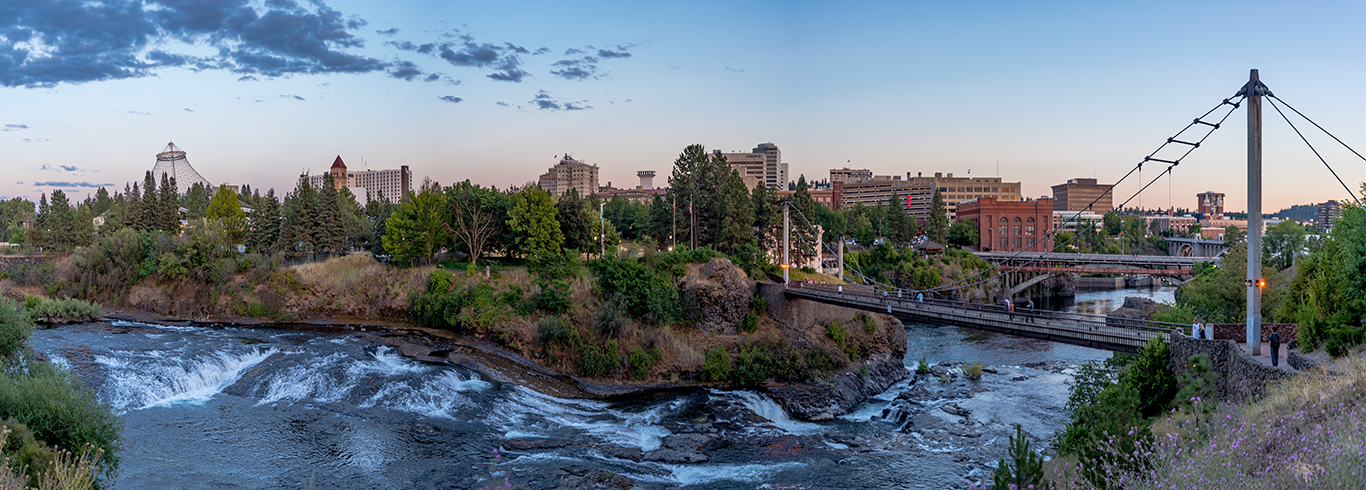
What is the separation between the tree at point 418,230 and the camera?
5631 cm

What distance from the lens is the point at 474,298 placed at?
154ft

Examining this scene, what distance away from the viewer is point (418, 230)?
5650cm

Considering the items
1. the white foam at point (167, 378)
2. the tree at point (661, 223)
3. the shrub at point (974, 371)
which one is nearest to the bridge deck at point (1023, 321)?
the shrub at point (974, 371)

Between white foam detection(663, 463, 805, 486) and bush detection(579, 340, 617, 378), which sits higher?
bush detection(579, 340, 617, 378)

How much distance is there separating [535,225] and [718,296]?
1623cm

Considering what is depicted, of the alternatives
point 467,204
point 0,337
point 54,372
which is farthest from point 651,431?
point 467,204

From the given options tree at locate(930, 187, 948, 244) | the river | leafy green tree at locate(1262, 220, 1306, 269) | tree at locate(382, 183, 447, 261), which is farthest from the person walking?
tree at locate(930, 187, 948, 244)

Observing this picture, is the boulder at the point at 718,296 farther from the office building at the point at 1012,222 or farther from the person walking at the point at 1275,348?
the office building at the point at 1012,222

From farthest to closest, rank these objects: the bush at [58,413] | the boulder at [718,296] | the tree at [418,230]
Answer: the tree at [418,230]
the boulder at [718,296]
the bush at [58,413]

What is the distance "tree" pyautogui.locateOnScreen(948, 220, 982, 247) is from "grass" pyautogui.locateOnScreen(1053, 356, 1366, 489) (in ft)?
363

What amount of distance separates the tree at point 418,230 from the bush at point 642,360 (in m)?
A: 24.0

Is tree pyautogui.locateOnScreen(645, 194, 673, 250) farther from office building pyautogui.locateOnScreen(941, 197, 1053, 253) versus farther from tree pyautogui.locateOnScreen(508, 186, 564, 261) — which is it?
office building pyautogui.locateOnScreen(941, 197, 1053, 253)

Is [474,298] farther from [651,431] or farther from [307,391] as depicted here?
[651,431]

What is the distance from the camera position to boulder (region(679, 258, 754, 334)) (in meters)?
46.1
